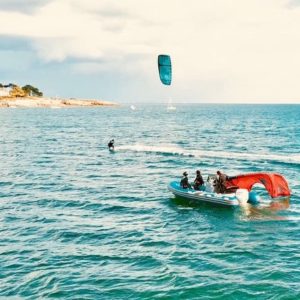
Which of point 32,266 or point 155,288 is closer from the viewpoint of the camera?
point 155,288

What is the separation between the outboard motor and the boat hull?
237 mm

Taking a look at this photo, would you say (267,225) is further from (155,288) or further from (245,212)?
(155,288)

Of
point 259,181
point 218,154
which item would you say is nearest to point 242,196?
point 259,181

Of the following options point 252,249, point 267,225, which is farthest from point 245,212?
point 252,249

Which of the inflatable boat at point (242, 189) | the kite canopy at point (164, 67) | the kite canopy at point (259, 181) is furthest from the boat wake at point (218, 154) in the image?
the kite canopy at point (259, 181)

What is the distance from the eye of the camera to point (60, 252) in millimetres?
22344

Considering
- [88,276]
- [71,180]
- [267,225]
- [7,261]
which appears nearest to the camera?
Answer: [88,276]

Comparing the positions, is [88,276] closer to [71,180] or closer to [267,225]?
[267,225]

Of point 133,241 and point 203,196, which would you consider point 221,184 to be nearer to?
point 203,196

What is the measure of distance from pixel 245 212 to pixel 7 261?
48.8 feet

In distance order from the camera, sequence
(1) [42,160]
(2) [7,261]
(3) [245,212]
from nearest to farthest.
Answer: (2) [7,261] < (3) [245,212] < (1) [42,160]

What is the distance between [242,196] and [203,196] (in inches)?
106

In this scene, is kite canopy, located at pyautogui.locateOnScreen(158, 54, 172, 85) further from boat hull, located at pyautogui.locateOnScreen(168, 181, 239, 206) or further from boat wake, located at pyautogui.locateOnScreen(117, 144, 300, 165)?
boat wake, located at pyautogui.locateOnScreen(117, 144, 300, 165)

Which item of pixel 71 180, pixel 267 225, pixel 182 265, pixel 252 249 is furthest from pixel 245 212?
pixel 71 180
